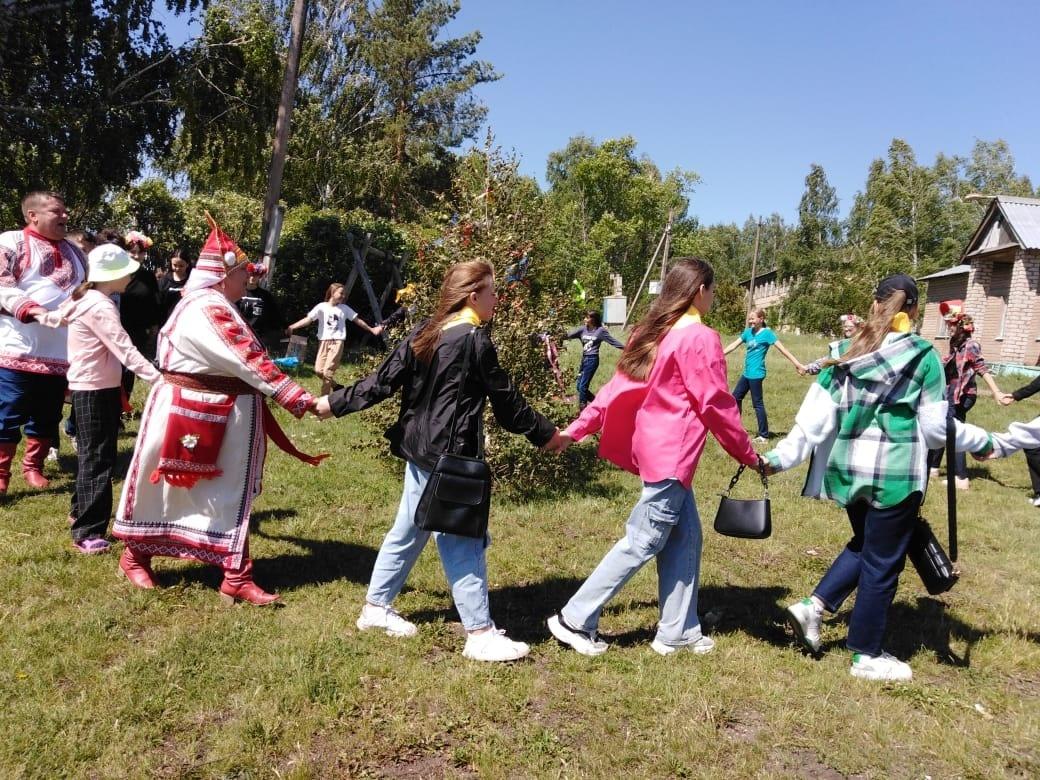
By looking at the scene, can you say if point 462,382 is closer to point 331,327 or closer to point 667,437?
point 667,437

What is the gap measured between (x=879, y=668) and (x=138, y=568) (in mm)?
4127

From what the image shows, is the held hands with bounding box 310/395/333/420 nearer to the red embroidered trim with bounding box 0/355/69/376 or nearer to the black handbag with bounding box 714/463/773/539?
the black handbag with bounding box 714/463/773/539

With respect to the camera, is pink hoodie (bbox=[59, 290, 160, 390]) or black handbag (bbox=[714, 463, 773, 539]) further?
pink hoodie (bbox=[59, 290, 160, 390])

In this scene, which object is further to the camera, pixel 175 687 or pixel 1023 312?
pixel 1023 312

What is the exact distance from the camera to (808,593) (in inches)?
209

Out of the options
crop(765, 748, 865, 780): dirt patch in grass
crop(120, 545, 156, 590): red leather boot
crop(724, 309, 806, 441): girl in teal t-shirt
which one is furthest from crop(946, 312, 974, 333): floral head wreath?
crop(120, 545, 156, 590): red leather boot

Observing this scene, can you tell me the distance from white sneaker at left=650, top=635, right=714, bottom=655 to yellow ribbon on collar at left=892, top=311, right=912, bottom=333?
75.9 inches

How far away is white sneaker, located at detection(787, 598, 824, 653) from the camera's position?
13.9ft

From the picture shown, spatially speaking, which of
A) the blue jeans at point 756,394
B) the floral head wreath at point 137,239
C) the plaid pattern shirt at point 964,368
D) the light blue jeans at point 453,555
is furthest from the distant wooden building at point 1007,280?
the light blue jeans at point 453,555

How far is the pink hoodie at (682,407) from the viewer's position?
3744mm

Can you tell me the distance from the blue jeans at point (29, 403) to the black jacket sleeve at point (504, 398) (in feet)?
13.4

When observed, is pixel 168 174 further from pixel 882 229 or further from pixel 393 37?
pixel 882 229

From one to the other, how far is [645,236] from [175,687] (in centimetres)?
6061

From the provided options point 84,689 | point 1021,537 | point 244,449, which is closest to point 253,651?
point 84,689
